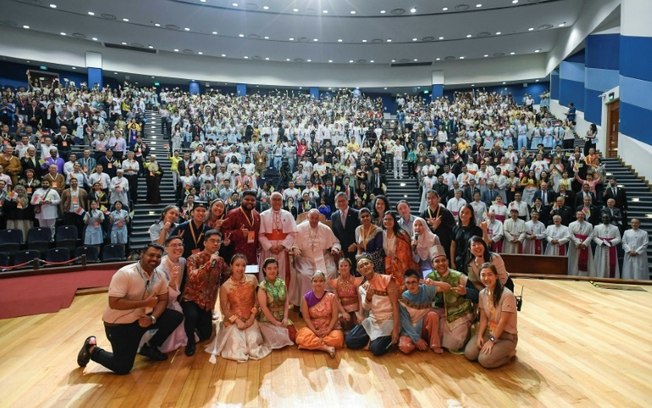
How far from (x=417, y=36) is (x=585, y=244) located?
14.7 m

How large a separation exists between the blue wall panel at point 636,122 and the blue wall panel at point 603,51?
3.59 metres

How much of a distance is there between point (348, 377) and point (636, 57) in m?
12.1

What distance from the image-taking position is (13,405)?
302 cm

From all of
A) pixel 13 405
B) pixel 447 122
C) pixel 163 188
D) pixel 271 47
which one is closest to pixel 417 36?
pixel 447 122

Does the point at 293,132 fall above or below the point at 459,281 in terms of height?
above

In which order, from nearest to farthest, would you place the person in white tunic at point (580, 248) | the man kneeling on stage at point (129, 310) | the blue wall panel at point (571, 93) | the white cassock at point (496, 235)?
1. the man kneeling on stage at point (129, 310)
2. the person in white tunic at point (580, 248)
3. the white cassock at point (496, 235)
4. the blue wall panel at point (571, 93)

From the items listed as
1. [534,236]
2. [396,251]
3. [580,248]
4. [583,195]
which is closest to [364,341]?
[396,251]

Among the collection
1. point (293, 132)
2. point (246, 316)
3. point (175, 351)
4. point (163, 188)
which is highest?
point (293, 132)

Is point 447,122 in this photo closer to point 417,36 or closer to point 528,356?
point 417,36

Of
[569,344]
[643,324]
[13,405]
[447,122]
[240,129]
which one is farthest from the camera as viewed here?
[447,122]

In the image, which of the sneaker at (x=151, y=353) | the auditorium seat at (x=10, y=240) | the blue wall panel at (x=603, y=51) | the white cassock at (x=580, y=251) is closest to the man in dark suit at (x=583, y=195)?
the white cassock at (x=580, y=251)

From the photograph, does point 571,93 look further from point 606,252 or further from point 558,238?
point 558,238

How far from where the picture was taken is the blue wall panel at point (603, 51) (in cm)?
1400

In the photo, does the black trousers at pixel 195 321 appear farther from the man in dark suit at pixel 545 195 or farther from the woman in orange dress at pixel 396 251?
the man in dark suit at pixel 545 195
